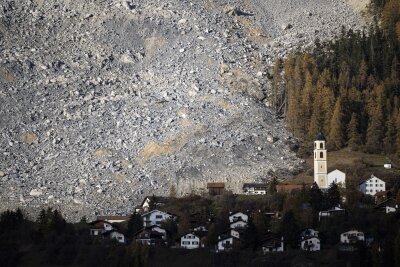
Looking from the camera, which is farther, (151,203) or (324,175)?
(324,175)

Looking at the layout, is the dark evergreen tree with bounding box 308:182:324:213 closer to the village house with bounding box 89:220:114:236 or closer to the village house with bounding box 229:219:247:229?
the village house with bounding box 229:219:247:229

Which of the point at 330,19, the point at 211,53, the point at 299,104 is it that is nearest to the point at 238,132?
the point at 299,104

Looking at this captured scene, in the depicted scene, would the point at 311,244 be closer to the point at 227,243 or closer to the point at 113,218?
the point at 227,243

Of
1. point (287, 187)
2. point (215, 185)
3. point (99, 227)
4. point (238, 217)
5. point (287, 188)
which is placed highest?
point (215, 185)

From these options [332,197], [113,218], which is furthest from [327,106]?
[113,218]

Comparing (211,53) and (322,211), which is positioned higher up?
(211,53)

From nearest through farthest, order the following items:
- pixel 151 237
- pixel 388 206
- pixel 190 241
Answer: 1. pixel 190 241
2. pixel 151 237
3. pixel 388 206

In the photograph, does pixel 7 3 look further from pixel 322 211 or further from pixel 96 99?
pixel 322 211

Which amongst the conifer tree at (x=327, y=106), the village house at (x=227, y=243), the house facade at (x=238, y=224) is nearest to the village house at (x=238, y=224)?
the house facade at (x=238, y=224)
